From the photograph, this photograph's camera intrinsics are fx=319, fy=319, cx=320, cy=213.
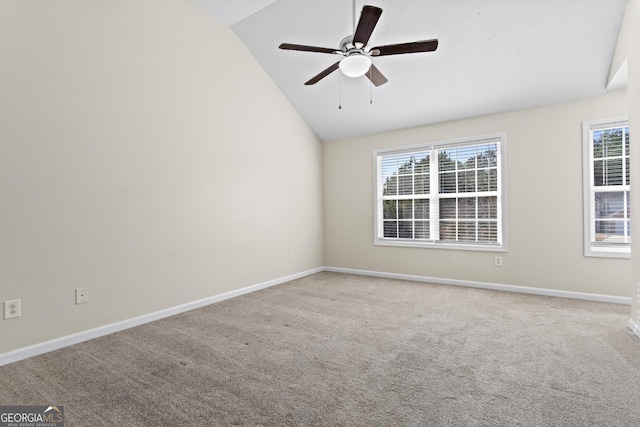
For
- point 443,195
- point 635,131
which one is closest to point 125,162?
point 443,195

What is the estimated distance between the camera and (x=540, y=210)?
3908mm

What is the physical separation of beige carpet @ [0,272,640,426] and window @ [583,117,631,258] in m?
0.77

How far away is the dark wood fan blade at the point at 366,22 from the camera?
202cm

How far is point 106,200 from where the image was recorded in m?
2.76

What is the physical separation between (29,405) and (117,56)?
8.81ft

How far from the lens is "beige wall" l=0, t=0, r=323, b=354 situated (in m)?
2.30

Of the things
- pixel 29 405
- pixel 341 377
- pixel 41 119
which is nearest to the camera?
pixel 29 405

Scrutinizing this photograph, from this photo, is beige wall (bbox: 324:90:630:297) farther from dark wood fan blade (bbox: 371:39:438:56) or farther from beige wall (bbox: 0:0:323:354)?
beige wall (bbox: 0:0:323:354)

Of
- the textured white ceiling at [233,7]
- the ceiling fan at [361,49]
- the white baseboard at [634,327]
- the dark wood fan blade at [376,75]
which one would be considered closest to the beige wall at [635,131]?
the white baseboard at [634,327]

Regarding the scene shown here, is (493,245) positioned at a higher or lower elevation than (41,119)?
lower

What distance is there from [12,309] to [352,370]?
241cm

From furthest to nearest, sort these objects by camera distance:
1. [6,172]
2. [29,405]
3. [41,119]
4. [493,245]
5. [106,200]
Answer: [493,245] < [106,200] < [41,119] < [6,172] < [29,405]

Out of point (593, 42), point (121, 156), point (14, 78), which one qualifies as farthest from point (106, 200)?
point (593, 42)

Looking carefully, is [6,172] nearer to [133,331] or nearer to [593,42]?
[133,331]
